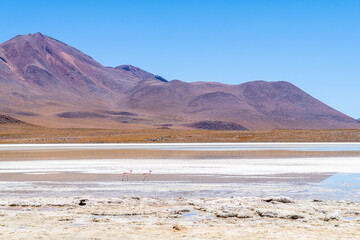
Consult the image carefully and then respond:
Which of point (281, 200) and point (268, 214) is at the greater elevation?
point (281, 200)

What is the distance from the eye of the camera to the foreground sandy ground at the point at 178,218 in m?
9.00

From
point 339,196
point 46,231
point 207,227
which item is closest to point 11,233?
point 46,231

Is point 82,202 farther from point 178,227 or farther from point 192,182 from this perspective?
point 192,182

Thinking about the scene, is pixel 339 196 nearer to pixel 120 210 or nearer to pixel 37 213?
pixel 120 210

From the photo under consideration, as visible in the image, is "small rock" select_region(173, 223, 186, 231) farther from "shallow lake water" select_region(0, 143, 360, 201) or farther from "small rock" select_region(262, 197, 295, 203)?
"shallow lake water" select_region(0, 143, 360, 201)

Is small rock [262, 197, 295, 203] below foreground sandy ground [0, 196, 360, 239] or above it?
above

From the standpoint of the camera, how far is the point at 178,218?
1066 cm

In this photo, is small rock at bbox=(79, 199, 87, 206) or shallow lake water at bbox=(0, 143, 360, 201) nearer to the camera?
small rock at bbox=(79, 199, 87, 206)

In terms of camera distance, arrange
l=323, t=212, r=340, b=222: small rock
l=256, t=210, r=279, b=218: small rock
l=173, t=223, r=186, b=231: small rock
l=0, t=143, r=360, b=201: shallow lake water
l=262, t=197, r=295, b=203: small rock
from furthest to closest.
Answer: l=0, t=143, r=360, b=201: shallow lake water < l=262, t=197, r=295, b=203: small rock < l=256, t=210, r=279, b=218: small rock < l=323, t=212, r=340, b=222: small rock < l=173, t=223, r=186, b=231: small rock

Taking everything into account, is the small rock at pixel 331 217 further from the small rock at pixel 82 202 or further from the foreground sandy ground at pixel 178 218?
the small rock at pixel 82 202

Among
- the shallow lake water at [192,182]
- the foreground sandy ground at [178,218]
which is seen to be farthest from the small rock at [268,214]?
the shallow lake water at [192,182]

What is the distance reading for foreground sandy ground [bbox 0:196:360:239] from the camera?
29.5 feet

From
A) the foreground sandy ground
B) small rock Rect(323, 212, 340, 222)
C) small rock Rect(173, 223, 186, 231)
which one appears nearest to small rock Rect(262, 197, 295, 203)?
the foreground sandy ground

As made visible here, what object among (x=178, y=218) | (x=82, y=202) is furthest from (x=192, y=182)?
(x=178, y=218)
